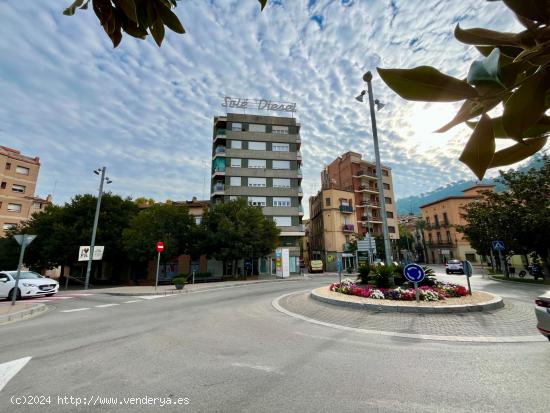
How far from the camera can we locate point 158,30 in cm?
99

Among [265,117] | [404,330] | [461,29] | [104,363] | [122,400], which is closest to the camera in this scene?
[461,29]

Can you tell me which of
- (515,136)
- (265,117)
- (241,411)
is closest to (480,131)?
(515,136)

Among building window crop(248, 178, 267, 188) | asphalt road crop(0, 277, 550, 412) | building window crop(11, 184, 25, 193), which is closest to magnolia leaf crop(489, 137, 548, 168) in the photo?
asphalt road crop(0, 277, 550, 412)

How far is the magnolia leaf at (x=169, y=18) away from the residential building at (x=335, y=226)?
41.0 m

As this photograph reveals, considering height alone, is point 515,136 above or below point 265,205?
below

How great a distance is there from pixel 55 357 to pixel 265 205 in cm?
3125

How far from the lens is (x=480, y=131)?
0.62 meters

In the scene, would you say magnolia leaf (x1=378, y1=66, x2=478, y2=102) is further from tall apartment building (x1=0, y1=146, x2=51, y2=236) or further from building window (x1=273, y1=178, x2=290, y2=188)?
tall apartment building (x1=0, y1=146, x2=51, y2=236)

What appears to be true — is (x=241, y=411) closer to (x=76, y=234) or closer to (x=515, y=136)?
(x=515, y=136)

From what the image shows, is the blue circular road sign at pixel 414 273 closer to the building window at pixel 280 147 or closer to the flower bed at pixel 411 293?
the flower bed at pixel 411 293

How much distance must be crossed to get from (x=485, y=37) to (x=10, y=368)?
6.53 meters

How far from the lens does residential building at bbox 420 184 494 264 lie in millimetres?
48062

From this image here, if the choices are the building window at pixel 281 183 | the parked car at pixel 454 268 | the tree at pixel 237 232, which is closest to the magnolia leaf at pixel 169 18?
the tree at pixel 237 232

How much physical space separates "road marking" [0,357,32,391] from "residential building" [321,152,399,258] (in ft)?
140
